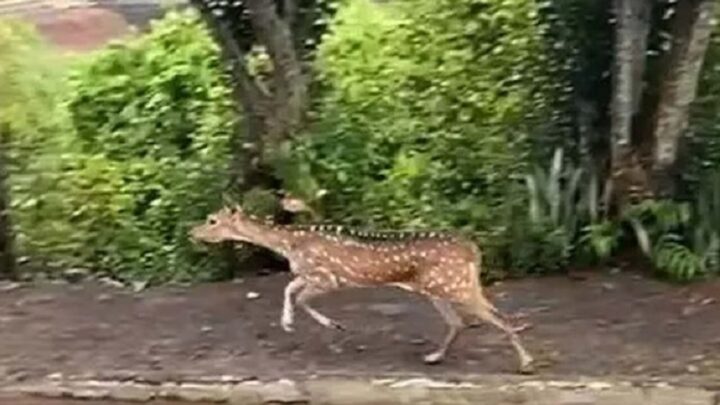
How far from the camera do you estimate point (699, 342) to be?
6.36 meters

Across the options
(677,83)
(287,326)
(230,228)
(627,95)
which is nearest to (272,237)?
(230,228)

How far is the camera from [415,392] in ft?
18.9

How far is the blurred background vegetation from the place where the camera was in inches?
287

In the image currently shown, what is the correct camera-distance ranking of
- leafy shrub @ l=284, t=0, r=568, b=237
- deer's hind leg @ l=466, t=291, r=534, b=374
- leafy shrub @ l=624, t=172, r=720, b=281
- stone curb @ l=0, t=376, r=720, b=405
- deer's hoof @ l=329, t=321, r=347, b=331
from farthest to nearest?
leafy shrub @ l=284, t=0, r=568, b=237 → leafy shrub @ l=624, t=172, r=720, b=281 → deer's hoof @ l=329, t=321, r=347, b=331 → deer's hind leg @ l=466, t=291, r=534, b=374 → stone curb @ l=0, t=376, r=720, b=405

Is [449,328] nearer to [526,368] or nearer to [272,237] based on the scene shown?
[526,368]

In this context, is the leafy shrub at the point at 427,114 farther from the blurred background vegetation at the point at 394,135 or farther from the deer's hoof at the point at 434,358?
the deer's hoof at the point at 434,358

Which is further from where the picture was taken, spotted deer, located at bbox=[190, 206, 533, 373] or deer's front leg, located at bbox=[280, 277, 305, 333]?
deer's front leg, located at bbox=[280, 277, 305, 333]

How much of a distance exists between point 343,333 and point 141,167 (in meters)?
1.88

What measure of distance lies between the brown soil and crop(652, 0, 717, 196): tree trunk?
0.45m

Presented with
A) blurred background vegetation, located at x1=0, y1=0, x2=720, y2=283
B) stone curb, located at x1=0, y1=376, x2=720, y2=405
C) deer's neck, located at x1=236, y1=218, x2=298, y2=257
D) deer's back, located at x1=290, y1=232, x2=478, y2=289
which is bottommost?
stone curb, located at x1=0, y1=376, x2=720, y2=405

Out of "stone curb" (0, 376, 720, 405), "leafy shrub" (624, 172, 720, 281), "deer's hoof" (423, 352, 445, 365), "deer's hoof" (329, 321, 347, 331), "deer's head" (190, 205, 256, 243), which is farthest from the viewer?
"leafy shrub" (624, 172, 720, 281)

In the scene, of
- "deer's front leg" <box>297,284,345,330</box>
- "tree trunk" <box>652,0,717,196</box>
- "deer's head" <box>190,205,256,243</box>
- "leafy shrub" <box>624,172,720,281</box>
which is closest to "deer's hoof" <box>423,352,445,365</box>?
"deer's front leg" <box>297,284,345,330</box>

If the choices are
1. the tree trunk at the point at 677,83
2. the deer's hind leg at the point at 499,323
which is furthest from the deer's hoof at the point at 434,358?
the tree trunk at the point at 677,83

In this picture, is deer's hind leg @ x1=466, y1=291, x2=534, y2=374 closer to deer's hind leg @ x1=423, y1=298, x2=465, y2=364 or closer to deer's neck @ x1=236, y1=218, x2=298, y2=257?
deer's hind leg @ x1=423, y1=298, x2=465, y2=364
